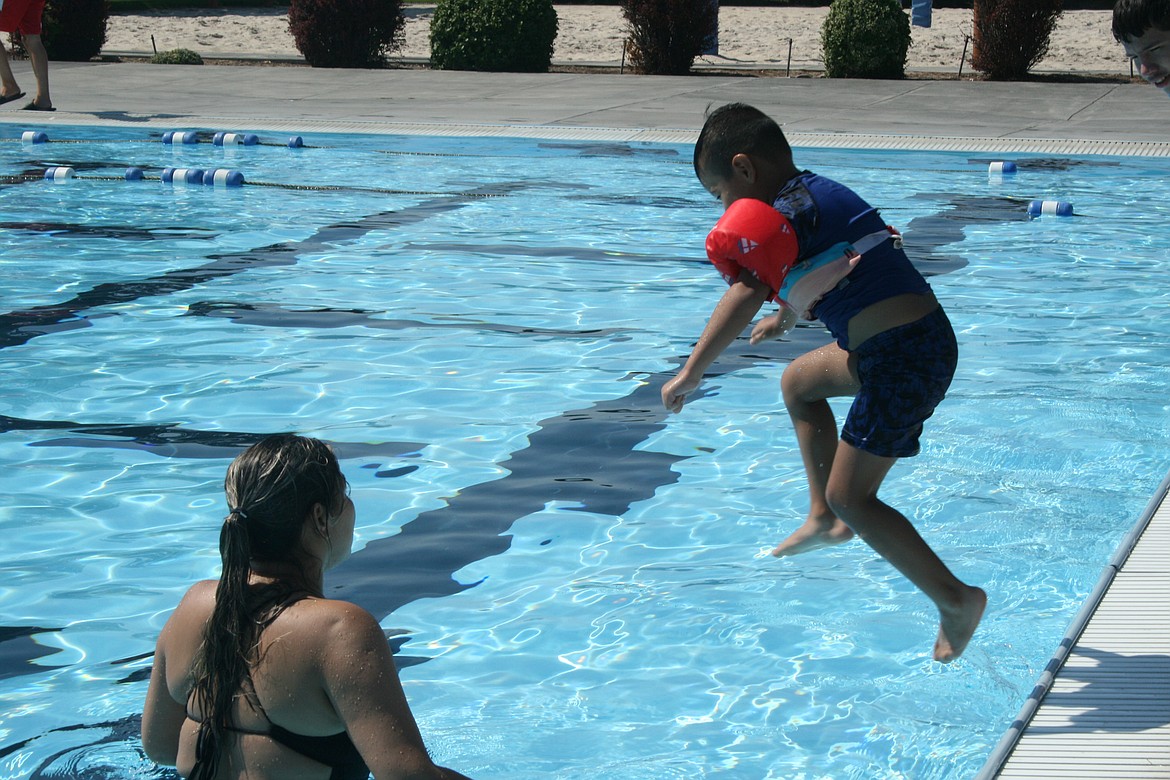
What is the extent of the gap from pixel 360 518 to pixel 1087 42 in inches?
998

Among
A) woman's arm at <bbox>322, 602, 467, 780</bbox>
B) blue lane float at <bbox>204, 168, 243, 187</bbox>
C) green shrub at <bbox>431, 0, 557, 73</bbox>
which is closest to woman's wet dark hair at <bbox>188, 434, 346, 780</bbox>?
woman's arm at <bbox>322, 602, 467, 780</bbox>

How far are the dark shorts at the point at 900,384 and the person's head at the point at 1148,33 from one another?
0.81m

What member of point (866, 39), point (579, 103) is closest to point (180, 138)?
point (579, 103)

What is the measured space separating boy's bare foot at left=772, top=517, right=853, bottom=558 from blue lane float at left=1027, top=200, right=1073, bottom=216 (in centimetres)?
842

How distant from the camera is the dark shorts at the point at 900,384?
3490 millimetres

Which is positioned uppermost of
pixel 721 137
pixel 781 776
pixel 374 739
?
pixel 721 137

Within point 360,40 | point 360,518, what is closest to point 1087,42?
point 360,40

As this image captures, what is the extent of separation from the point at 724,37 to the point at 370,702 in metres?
28.0

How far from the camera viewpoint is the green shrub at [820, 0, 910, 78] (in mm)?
20078

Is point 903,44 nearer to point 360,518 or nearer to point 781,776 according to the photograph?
point 360,518

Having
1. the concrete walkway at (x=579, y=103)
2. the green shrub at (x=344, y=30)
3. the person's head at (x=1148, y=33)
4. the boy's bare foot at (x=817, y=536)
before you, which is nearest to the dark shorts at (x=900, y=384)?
the boy's bare foot at (x=817, y=536)

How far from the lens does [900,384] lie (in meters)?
3.53

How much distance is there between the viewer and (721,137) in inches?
142

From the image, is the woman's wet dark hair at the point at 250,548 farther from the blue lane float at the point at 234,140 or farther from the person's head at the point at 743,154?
the blue lane float at the point at 234,140
